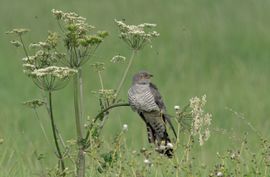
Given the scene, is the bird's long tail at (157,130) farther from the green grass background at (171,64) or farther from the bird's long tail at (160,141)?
the green grass background at (171,64)

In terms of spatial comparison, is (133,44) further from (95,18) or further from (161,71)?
(95,18)

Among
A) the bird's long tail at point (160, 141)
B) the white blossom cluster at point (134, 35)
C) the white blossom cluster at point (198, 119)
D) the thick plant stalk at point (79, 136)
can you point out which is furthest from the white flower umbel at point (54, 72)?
the bird's long tail at point (160, 141)

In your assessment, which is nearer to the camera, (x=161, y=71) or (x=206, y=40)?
(x=161, y=71)

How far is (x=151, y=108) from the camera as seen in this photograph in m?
5.59

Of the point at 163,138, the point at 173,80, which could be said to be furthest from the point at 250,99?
the point at 163,138

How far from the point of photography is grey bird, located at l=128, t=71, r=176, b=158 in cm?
554

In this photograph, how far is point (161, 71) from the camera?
42.7 feet

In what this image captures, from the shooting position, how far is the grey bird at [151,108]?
5535 mm

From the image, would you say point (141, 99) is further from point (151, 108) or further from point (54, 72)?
point (54, 72)

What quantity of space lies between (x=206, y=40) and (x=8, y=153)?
668 cm

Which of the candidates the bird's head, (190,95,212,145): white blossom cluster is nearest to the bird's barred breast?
the bird's head

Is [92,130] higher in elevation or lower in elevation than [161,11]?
lower

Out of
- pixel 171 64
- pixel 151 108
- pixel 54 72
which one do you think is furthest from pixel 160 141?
pixel 171 64

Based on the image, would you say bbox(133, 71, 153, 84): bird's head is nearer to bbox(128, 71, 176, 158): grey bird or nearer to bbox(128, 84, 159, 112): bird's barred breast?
bbox(128, 71, 176, 158): grey bird
